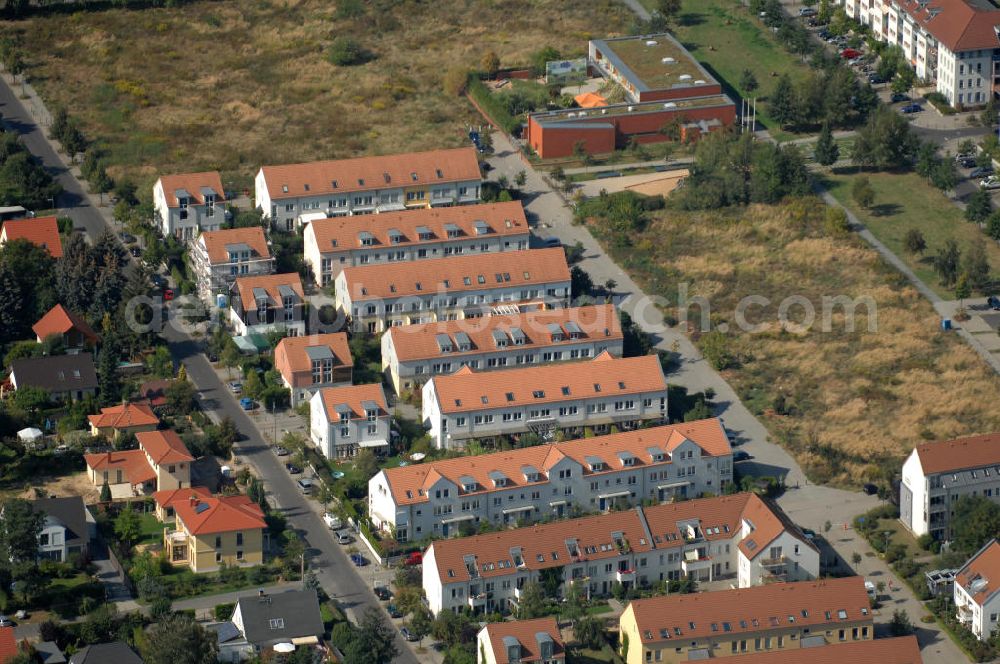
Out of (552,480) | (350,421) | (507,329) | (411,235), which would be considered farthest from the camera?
(411,235)

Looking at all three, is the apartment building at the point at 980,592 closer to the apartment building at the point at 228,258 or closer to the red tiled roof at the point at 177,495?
the red tiled roof at the point at 177,495

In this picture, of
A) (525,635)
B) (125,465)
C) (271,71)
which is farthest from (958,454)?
→ (271,71)

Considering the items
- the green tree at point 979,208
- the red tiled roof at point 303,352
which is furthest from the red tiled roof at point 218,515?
the green tree at point 979,208

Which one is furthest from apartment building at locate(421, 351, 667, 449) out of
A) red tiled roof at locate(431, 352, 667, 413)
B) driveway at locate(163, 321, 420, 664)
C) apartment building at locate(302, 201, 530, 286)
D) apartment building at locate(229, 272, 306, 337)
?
Result: apartment building at locate(302, 201, 530, 286)

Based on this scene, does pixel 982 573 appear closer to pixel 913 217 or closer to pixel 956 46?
pixel 913 217

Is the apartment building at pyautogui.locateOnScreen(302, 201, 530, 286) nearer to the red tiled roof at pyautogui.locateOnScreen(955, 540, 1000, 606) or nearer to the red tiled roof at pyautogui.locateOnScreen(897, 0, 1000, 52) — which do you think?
the red tiled roof at pyautogui.locateOnScreen(897, 0, 1000, 52)

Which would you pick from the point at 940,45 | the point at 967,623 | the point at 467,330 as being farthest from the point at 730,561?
the point at 940,45

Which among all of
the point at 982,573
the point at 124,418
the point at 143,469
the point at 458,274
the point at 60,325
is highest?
the point at 458,274
